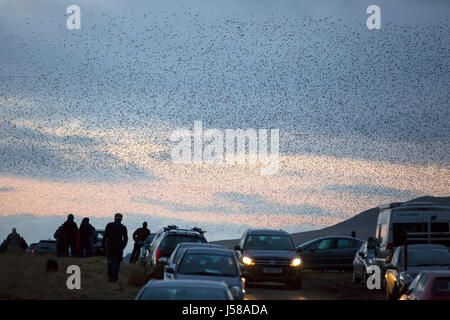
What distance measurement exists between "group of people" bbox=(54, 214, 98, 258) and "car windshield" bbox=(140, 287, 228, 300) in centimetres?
2492

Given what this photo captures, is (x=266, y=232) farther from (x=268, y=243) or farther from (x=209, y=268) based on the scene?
(x=209, y=268)

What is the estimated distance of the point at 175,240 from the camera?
2894 centimetres

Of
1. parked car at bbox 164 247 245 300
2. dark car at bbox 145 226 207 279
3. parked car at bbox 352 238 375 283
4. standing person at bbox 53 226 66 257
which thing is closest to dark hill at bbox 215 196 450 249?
standing person at bbox 53 226 66 257

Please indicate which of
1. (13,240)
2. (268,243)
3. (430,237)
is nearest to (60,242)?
(13,240)

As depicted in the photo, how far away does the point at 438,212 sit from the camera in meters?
29.3

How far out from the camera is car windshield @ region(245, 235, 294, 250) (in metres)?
31.4

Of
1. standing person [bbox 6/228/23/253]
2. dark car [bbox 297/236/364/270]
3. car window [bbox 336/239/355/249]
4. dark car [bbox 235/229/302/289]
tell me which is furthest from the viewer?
standing person [bbox 6/228/23/253]

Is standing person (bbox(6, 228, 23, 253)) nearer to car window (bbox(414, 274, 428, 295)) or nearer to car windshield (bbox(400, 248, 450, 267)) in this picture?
car windshield (bbox(400, 248, 450, 267))

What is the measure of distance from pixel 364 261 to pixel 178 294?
20.1 meters

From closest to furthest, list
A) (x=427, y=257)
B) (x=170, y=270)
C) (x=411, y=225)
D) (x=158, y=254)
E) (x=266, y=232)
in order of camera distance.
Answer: (x=170, y=270), (x=427, y=257), (x=411, y=225), (x=158, y=254), (x=266, y=232)

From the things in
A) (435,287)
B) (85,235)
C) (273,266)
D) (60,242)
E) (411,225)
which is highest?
(411,225)

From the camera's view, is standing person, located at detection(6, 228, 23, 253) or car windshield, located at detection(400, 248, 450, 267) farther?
standing person, located at detection(6, 228, 23, 253)
